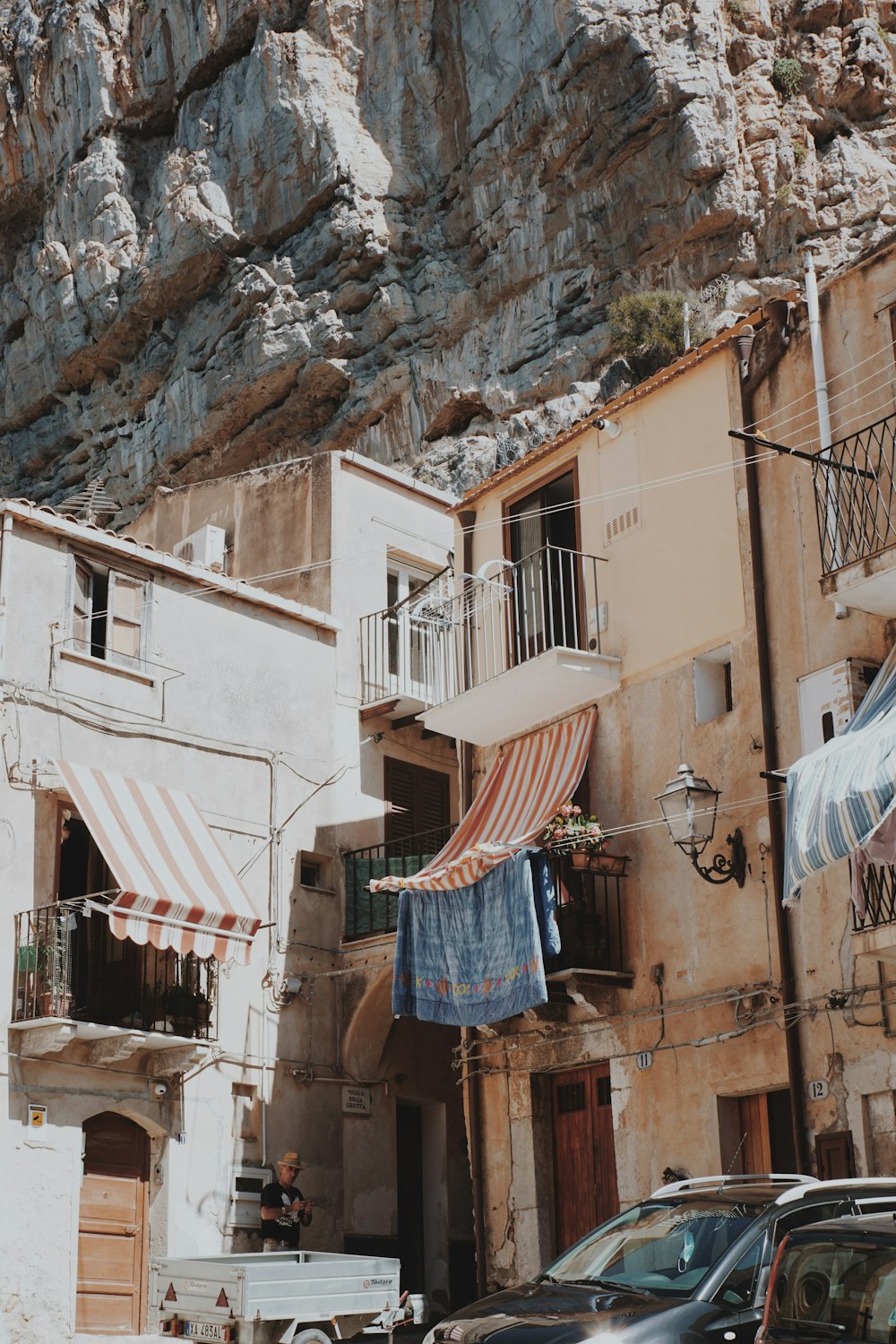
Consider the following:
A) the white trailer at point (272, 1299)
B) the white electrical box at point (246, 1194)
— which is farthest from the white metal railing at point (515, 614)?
the white trailer at point (272, 1299)

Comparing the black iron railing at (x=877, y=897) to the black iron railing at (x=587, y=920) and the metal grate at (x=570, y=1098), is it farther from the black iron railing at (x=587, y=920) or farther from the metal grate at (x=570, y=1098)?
the metal grate at (x=570, y=1098)

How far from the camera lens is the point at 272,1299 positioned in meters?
12.0

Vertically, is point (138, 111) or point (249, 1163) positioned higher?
point (138, 111)

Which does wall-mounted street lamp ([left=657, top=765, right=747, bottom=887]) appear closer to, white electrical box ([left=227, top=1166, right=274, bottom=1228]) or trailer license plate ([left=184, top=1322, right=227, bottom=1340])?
trailer license plate ([left=184, top=1322, right=227, bottom=1340])

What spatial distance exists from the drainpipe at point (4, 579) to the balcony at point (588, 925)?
21.7 feet

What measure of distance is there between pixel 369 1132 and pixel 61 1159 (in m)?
4.53

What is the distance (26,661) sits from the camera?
18.1 meters

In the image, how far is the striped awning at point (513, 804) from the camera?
53.9ft

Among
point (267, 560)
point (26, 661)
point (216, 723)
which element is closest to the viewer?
point (26, 661)

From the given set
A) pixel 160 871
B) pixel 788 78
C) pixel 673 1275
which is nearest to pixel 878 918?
pixel 673 1275

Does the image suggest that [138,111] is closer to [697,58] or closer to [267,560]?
[697,58]

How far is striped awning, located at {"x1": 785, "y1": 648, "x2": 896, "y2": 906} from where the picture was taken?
12.1 m

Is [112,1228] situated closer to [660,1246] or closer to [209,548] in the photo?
[660,1246]

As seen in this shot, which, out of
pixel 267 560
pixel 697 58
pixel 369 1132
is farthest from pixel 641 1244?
pixel 697 58
